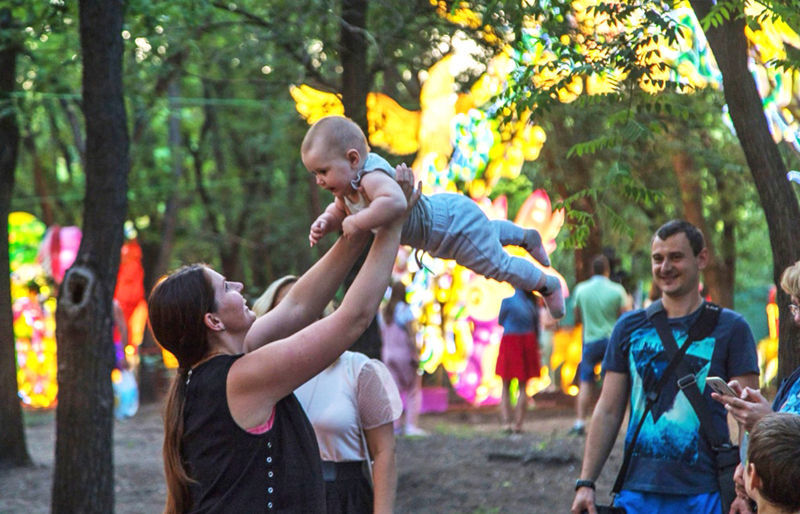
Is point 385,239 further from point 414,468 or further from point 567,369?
point 567,369

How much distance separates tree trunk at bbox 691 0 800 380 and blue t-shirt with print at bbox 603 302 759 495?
60 centimetres

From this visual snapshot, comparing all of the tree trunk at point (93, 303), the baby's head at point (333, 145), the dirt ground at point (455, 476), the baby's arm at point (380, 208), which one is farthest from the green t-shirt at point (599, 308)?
the baby's arm at point (380, 208)

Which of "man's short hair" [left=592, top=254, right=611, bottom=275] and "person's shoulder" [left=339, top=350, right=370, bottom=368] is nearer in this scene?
"person's shoulder" [left=339, top=350, right=370, bottom=368]

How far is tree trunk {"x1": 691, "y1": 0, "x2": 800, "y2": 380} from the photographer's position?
4820 millimetres

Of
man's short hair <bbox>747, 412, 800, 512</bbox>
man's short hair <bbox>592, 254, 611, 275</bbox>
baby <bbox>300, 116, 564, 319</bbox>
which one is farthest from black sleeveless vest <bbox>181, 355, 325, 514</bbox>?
man's short hair <bbox>592, 254, 611, 275</bbox>

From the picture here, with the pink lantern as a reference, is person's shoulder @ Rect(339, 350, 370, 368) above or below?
below

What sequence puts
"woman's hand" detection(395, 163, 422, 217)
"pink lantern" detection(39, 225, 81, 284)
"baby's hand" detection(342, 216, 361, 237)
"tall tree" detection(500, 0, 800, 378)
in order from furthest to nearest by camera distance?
"pink lantern" detection(39, 225, 81, 284) → "tall tree" detection(500, 0, 800, 378) → "woman's hand" detection(395, 163, 422, 217) → "baby's hand" detection(342, 216, 361, 237)

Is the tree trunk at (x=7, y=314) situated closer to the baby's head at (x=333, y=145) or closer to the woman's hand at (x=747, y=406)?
the baby's head at (x=333, y=145)

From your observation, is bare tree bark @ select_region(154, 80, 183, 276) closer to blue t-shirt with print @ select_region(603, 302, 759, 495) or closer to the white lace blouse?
the white lace blouse

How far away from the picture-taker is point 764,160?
16.1 feet

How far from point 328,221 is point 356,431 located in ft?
3.39

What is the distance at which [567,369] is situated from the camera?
17953 millimetres

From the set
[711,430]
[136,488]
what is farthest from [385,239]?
[136,488]

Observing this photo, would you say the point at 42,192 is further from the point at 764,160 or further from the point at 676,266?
the point at 676,266
